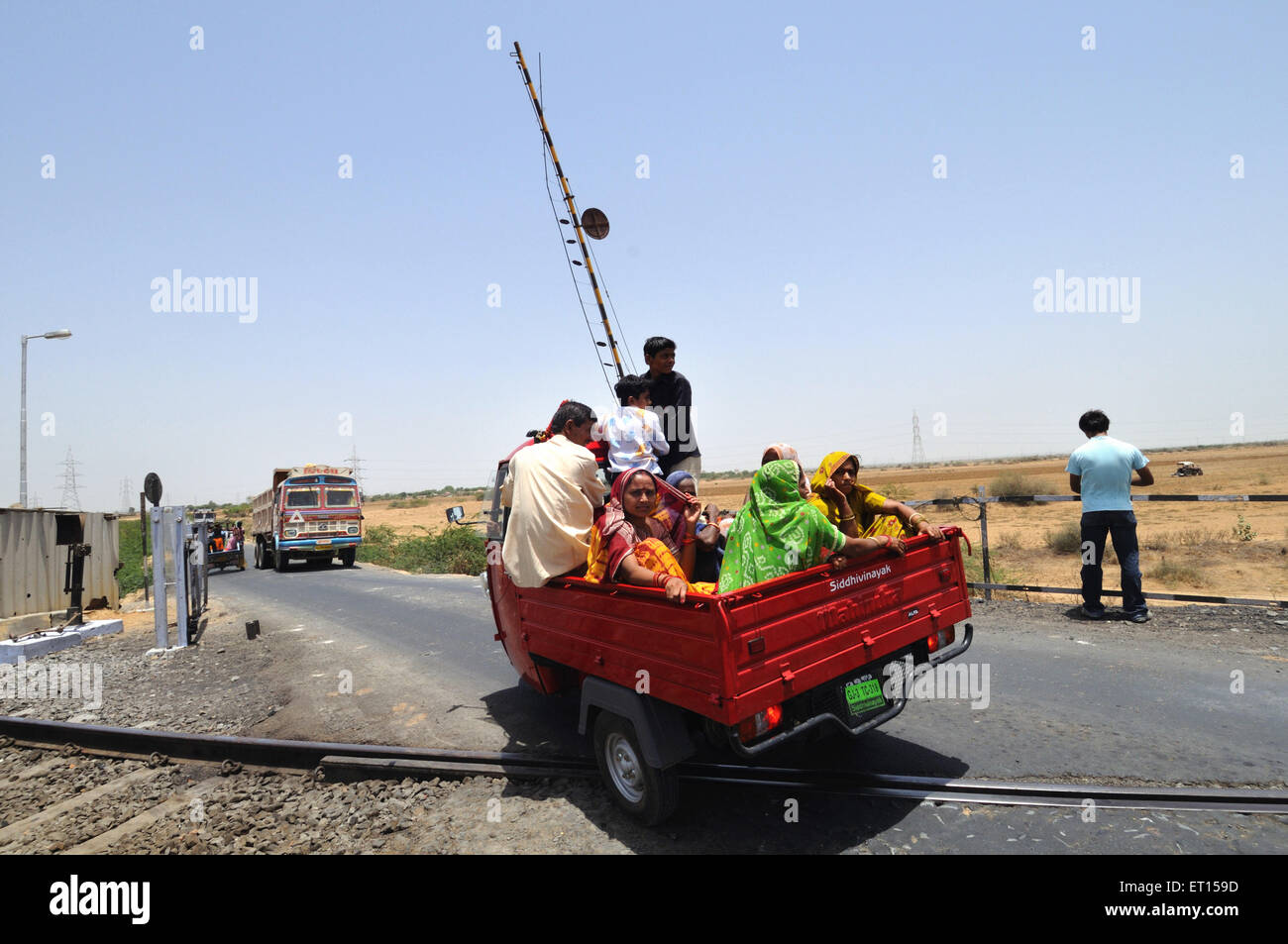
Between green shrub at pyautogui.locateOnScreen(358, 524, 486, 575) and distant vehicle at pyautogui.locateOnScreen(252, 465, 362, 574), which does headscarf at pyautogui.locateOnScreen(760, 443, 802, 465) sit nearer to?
green shrub at pyautogui.locateOnScreen(358, 524, 486, 575)

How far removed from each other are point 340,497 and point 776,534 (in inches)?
842

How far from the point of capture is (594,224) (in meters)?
6.89

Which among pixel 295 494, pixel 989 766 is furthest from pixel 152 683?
pixel 295 494

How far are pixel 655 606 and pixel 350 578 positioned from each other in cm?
1680

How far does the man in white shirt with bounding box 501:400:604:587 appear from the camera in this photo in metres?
3.95

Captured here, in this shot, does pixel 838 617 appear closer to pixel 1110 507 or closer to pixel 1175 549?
pixel 1110 507

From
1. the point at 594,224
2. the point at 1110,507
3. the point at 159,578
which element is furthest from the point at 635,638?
the point at 159,578

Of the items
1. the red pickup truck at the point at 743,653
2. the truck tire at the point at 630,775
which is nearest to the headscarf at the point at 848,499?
the red pickup truck at the point at 743,653

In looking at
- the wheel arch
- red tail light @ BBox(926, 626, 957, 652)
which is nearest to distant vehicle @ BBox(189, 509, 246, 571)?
the wheel arch

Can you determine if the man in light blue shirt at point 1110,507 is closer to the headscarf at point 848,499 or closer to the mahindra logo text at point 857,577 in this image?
the headscarf at point 848,499

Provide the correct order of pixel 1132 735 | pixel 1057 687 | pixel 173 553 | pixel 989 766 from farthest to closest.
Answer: pixel 173 553, pixel 1057 687, pixel 1132 735, pixel 989 766

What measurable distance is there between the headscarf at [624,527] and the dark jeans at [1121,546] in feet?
16.1

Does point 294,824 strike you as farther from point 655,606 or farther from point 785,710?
point 785,710
